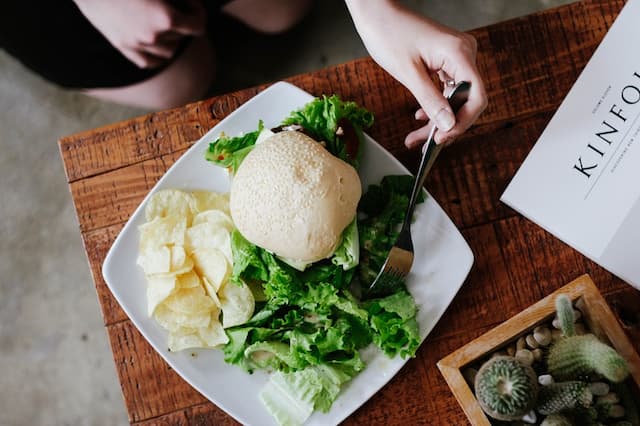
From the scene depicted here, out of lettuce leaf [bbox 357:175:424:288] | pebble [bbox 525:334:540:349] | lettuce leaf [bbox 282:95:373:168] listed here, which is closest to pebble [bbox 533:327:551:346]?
pebble [bbox 525:334:540:349]

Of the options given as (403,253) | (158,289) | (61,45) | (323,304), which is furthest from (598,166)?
(61,45)

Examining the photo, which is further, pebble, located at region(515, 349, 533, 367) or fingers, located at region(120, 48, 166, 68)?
fingers, located at region(120, 48, 166, 68)

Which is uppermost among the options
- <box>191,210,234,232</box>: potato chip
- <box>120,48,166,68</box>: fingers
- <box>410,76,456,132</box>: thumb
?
<box>410,76,456,132</box>: thumb

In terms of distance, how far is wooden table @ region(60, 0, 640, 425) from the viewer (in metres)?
1.02

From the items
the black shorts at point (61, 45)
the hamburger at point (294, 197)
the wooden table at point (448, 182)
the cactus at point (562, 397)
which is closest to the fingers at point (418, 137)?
the wooden table at point (448, 182)

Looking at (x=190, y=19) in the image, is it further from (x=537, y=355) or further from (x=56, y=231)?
(x=537, y=355)

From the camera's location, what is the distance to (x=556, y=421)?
0.82 metres

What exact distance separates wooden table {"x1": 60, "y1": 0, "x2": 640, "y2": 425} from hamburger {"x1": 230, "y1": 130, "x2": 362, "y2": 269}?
176 mm

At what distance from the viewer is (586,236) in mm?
1011

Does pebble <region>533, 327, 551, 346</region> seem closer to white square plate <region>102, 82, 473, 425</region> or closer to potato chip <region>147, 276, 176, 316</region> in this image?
white square plate <region>102, 82, 473, 425</region>

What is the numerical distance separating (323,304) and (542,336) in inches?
12.4

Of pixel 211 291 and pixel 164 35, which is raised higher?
pixel 164 35

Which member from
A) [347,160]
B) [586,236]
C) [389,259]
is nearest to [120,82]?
[347,160]

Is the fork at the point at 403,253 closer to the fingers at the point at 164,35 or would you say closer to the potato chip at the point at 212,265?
the potato chip at the point at 212,265
